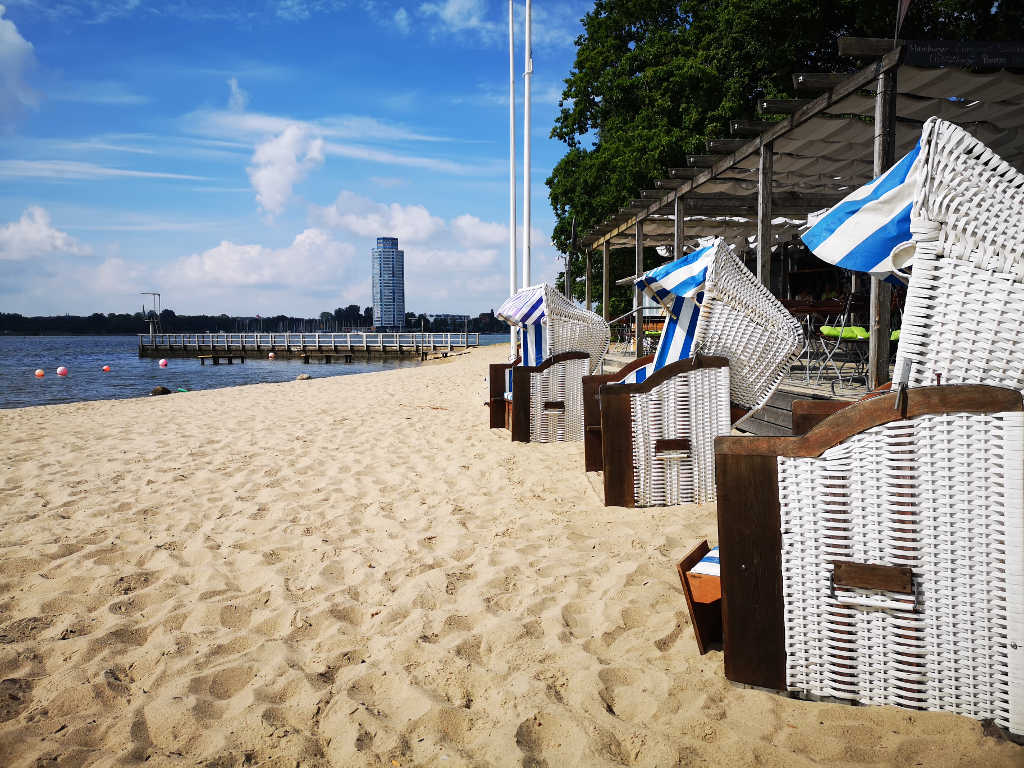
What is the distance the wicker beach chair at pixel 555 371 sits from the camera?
5309mm

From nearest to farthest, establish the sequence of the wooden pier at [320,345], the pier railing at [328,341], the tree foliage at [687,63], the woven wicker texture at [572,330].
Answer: the woven wicker texture at [572,330] → the tree foliage at [687,63] → the wooden pier at [320,345] → the pier railing at [328,341]

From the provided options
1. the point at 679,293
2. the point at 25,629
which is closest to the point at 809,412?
the point at 679,293

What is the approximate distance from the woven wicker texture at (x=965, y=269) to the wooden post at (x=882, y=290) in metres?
3.24

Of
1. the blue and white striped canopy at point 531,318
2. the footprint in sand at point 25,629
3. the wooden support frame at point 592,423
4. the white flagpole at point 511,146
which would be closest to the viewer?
the footprint in sand at point 25,629

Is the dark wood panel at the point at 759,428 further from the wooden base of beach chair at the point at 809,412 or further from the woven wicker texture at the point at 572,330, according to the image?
the wooden base of beach chair at the point at 809,412

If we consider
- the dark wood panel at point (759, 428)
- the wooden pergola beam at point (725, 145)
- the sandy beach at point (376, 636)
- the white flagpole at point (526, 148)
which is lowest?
the sandy beach at point (376, 636)

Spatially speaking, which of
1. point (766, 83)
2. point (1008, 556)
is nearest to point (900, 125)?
point (1008, 556)

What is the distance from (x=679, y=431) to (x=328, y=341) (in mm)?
47328

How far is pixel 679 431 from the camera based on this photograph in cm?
332

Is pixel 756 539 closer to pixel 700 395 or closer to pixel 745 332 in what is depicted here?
pixel 700 395

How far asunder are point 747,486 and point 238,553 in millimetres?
2416

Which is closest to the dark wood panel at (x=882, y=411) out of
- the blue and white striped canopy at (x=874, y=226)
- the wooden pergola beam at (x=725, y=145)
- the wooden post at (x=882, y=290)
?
the blue and white striped canopy at (x=874, y=226)

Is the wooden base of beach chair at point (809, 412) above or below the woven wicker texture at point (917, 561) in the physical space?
above

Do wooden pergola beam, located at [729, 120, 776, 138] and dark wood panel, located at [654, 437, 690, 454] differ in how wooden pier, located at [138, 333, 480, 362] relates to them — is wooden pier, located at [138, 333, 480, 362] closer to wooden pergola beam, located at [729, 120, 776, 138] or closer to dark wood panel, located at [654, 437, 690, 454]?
wooden pergola beam, located at [729, 120, 776, 138]
